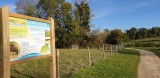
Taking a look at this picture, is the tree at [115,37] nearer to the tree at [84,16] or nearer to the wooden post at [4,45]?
the tree at [84,16]

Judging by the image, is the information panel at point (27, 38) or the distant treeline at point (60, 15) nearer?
the information panel at point (27, 38)

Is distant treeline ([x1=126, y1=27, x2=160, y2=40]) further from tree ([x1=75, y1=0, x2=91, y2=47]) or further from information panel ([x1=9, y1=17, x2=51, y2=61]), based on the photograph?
information panel ([x1=9, y1=17, x2=51, y2=61])

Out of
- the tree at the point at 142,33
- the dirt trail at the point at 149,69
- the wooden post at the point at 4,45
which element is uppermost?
the tree at the point at 142,33

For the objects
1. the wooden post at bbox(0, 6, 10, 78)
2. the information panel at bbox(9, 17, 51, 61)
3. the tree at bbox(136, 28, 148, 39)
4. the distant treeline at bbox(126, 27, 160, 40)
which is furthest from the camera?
the distant treeline at bbox(126, 27, 160, 40)

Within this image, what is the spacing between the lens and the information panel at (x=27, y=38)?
19.4 feet

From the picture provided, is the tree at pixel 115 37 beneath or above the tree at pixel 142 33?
beneath

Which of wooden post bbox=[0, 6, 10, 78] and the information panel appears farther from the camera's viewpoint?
the information panel

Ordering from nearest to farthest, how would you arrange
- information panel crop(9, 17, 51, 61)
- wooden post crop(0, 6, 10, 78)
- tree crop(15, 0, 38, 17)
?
1. wooden post crop(0, 6, 10, 78)
2. information panel crop(9, 17, 51, 61)
3. tree crop(15, 0, 38, 17)

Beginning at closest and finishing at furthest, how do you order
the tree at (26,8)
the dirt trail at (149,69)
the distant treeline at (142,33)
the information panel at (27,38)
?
A: the information panel at (27,38), the dirt trail at (149,69), the tree at (26,8), the distant treeline at (142,33)

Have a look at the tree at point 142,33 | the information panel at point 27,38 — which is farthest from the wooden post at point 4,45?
the tree at point 142,33

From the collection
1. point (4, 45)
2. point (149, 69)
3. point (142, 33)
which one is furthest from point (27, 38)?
point (142, 33)

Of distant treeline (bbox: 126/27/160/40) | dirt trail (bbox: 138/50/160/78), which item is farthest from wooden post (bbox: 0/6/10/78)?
distant treeline (bbox: 126/27/160/40)

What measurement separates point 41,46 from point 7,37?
184 centimetres

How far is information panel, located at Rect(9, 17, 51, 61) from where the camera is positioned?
593 cm
